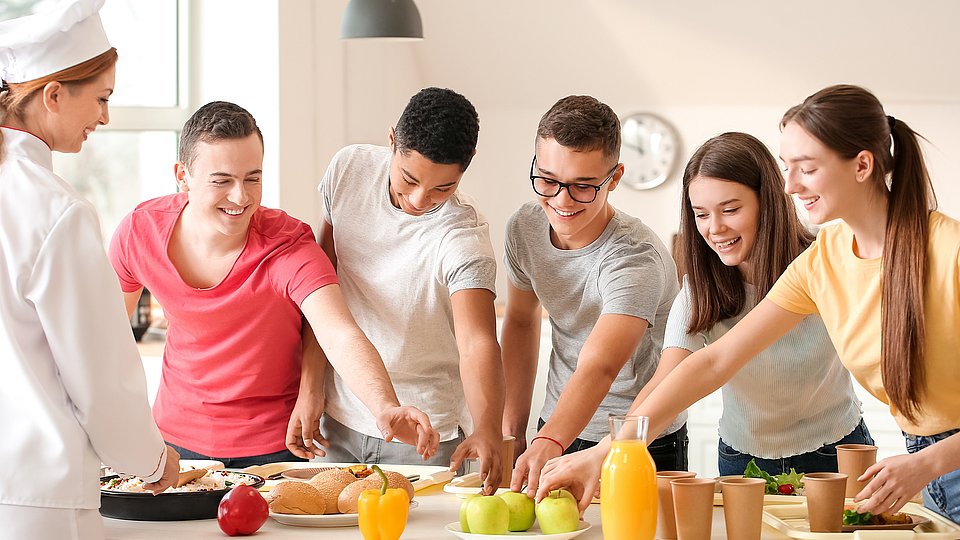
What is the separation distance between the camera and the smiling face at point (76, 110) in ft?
5.23

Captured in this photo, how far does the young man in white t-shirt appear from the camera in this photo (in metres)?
2.15

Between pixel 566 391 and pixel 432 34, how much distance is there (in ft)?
12.0

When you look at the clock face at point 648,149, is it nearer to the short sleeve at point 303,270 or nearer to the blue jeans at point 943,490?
the short sleeve at point 303,270

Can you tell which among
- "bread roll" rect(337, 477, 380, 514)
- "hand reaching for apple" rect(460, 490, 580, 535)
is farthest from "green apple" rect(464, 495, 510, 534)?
"bread roll" rect(337, 477, 380, 514)

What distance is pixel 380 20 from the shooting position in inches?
140

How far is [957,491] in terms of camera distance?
1.72 meters

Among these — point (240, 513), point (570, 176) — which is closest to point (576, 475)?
point (240, 513)

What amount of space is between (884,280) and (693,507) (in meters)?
0.49

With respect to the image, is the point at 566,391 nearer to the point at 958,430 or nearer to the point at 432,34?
the point at 958,430

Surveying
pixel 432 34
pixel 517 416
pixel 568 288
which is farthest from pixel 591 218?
pixel 432 34

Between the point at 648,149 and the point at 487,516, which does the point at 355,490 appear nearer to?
the point at 487,516

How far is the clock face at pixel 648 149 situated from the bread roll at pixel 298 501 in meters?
3.95

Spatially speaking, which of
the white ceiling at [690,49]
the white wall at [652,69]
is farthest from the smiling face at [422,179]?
the white ceiling at [690,49]

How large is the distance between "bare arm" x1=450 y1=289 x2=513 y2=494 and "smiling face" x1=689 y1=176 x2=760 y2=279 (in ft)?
1.59
